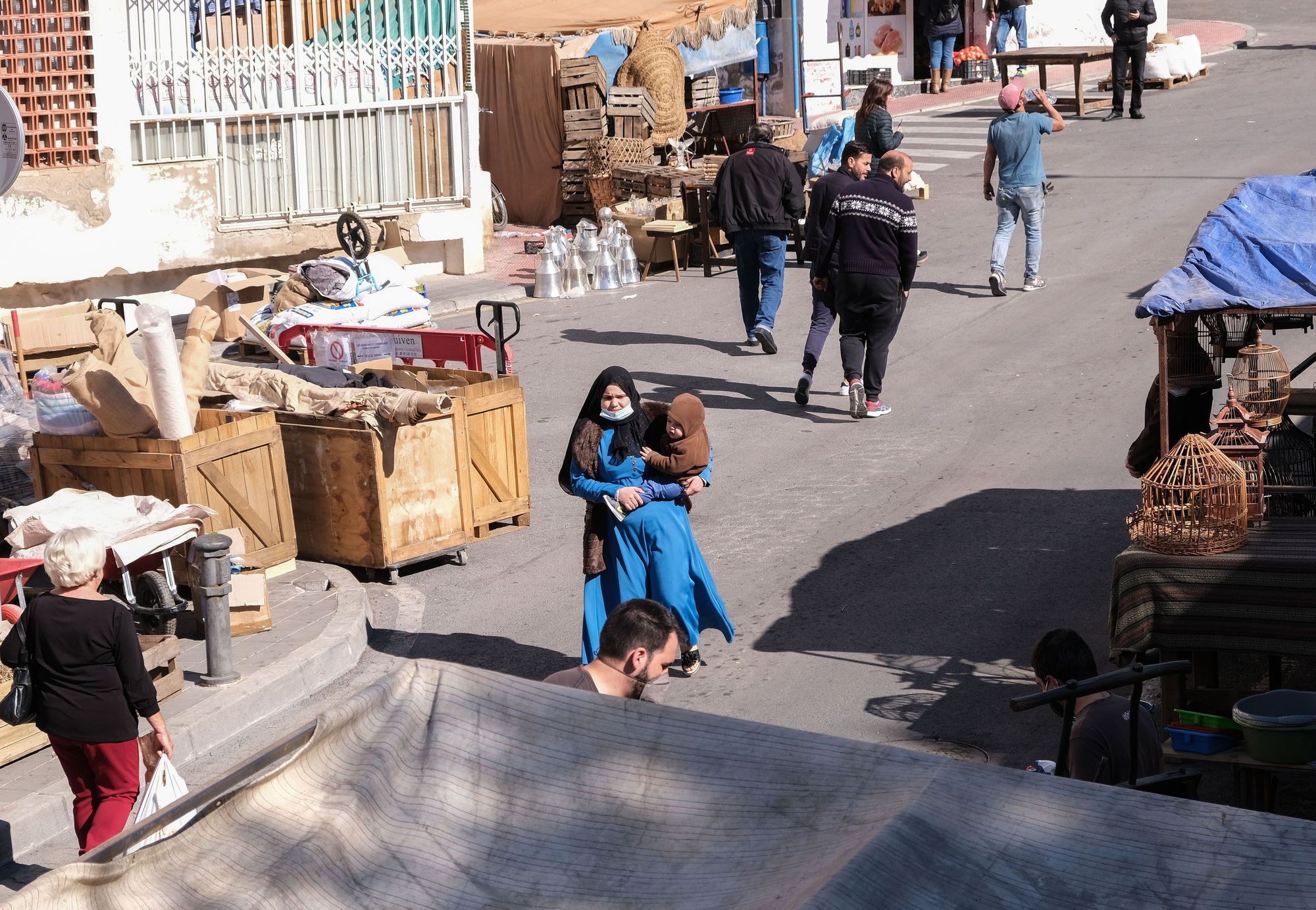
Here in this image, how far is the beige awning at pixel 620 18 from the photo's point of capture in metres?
21.9

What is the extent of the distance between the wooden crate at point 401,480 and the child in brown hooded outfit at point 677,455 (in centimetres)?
242

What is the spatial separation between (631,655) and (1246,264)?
385 cm

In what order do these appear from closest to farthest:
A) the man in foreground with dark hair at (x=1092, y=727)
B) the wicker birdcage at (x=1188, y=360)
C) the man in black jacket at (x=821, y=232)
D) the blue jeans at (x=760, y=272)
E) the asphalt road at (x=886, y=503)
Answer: the man in foreground with dark hair at (x=1092, y=727) < the asphalt road at (x=886, y=503) < the wicker birdcage at (x=1188, y=360) < the man in black jacket at (x=821, y=232) < the blue jeans at (x=760, y=272)

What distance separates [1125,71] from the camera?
24.9m

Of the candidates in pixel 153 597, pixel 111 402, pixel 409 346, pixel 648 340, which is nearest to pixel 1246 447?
pixel 153 597

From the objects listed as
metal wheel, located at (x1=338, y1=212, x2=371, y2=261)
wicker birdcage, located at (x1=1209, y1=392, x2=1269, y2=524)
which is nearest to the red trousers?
wicker birdcage, located at (x1=1209, y1=392, x2=1269, y2=524)

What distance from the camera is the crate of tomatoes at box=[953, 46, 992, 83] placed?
30109mm

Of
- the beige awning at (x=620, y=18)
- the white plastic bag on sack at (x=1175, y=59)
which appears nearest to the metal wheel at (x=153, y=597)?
the beige awning at (x=620, y=18)

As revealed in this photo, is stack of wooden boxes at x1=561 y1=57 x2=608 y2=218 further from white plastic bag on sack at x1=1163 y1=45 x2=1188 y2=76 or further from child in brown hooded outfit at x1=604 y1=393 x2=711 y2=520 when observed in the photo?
child in brown hooded outfit at x1=604 y1=393 x2=711 y2=520

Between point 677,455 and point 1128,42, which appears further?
point 1128,42

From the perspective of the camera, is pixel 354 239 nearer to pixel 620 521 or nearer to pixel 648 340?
pixel 648 340

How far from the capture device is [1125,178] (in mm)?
20469

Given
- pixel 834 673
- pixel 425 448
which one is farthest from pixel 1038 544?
pixel 425 448

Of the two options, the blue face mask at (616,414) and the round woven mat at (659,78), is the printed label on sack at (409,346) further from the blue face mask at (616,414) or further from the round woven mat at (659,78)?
the round woven mat at (659,78)
